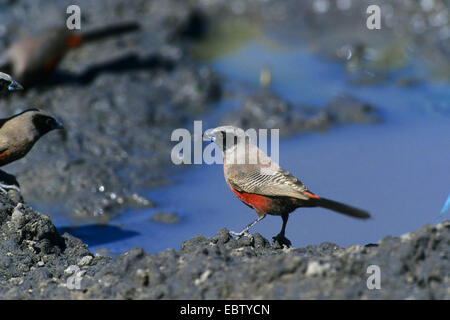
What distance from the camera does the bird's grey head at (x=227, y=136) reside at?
572cm

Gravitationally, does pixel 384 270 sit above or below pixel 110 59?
below

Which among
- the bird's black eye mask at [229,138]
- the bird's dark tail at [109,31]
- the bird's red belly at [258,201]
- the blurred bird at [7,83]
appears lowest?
the bird's red belly at [258,201]

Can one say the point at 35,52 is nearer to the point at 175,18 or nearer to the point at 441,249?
the point at 175,18

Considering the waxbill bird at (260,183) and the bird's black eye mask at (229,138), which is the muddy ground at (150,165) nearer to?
the waxbill bird at (260,183)

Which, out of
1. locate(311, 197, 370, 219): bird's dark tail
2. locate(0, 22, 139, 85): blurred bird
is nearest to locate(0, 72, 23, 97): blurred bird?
locate(311, 197, 370, 219): bird's dark tail

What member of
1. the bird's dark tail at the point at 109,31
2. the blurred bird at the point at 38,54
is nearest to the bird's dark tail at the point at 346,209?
the blurred bird at the point at 38,54

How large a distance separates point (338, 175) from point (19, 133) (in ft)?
11.0

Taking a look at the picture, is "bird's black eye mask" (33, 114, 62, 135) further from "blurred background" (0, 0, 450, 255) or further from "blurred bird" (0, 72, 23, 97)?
"blurred background" (0, 0, 450, 255)

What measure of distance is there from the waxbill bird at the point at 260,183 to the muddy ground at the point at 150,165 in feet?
1.33

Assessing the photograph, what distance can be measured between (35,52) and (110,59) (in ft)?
3.75

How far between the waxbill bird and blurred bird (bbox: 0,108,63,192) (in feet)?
4.57
